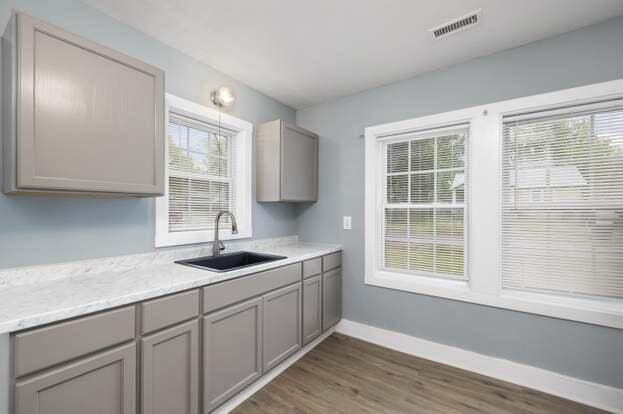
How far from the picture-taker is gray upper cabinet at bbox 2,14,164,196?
1.25m

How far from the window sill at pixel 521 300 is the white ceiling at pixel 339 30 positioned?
76.0 inches

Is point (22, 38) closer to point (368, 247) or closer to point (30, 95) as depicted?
point (30, 95)

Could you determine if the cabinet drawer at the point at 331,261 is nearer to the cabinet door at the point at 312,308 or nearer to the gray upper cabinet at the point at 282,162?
the cabinet door at the point at 312,308

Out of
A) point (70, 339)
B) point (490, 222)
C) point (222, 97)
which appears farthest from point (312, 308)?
point (222, 97)

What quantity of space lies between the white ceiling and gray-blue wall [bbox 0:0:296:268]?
105mm

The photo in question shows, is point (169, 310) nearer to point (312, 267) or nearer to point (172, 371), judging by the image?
point (172, 371)

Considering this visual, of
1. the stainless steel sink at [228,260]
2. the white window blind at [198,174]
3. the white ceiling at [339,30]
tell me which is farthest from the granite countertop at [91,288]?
the white ceiling at [339,30]

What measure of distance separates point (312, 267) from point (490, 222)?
153 centimetres

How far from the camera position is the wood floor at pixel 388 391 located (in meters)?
1.87

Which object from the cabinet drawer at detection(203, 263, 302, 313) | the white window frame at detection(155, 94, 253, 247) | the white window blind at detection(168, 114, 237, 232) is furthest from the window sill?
the white window blind at detection(168, 114, 237, 232)

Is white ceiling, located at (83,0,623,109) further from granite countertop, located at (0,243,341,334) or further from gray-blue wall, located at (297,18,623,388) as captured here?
granite countertop, located at (0,243,341,334)

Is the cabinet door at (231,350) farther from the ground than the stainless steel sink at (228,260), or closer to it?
closer to it

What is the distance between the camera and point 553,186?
6.83 feet

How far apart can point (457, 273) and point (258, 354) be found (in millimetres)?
1817
